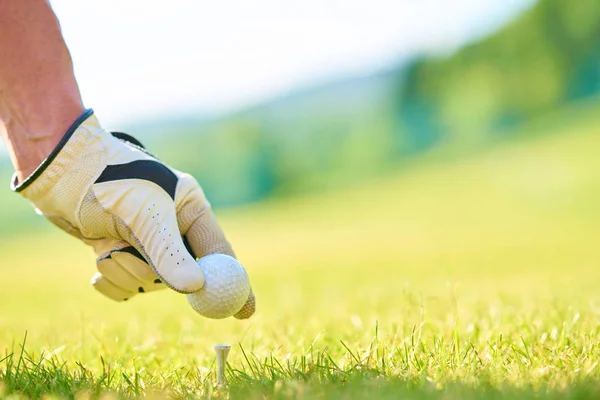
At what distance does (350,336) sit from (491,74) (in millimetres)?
32308

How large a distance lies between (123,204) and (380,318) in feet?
7.06

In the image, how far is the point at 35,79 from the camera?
2473 mm

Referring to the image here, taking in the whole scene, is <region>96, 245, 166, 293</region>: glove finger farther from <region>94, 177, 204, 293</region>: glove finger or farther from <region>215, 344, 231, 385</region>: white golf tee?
<region>215, 344, 231, 385</region>: white golf tee

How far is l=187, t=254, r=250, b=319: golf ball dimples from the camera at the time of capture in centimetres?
237

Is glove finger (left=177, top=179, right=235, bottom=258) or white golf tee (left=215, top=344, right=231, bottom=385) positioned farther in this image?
glove finger (left=177, top=179, right=235, bottom=258)

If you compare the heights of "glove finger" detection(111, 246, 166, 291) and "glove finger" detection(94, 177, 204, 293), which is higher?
"glove finger" detection(94, 177, 204, 293)

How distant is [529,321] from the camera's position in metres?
3.32

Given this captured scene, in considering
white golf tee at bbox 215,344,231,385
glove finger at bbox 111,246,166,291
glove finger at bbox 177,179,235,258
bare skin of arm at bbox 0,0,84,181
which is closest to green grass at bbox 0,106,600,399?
white golf tee at bbox 215,344,231,385

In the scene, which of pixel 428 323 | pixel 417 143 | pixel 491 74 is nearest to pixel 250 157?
pixel 417 143

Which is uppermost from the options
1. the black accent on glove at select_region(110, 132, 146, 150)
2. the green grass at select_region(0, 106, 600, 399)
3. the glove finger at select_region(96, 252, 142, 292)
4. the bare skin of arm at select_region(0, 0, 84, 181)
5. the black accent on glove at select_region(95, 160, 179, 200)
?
the bare skin of arm at select_region(0, 0, 84, 181)

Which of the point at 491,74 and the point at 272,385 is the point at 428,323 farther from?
the point at 491,74

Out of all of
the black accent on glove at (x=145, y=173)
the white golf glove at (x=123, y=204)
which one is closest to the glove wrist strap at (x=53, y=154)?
the white golf glove at (x=123, y=204)

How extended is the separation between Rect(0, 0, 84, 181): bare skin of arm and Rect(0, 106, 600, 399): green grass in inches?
31.6

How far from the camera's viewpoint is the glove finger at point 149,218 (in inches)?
92.7
